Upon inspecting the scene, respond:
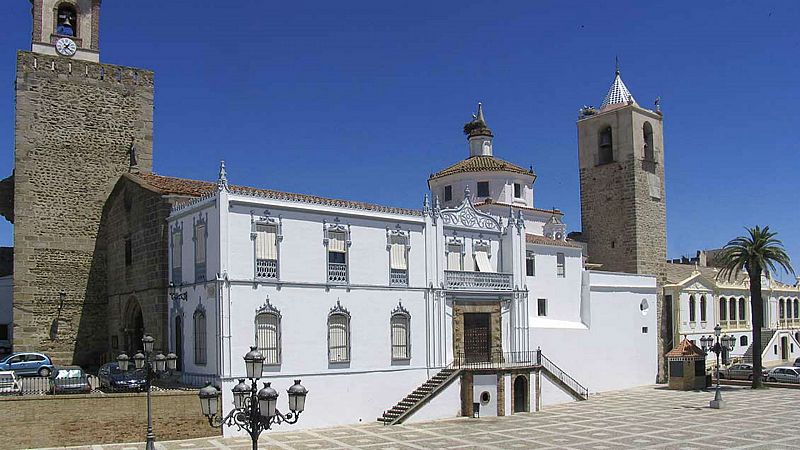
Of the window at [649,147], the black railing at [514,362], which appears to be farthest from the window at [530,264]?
the window at [649,147]

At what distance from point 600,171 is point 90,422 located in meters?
36.5

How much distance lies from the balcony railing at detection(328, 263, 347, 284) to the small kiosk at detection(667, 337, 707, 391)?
22.8m

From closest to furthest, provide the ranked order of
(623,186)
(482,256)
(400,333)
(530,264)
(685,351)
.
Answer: (400,333)
(482,256)
(530,264)
(685,351)
(623,186)

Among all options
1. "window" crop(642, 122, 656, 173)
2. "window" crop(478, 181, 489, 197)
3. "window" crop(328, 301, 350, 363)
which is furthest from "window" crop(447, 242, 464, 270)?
"window" crop(642, 122, 656, 173)

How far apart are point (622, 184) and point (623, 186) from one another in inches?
6.5

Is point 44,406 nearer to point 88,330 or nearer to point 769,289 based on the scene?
point 88,330

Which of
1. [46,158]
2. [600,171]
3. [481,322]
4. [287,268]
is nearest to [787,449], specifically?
[481,322]

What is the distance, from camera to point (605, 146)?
2024 inches

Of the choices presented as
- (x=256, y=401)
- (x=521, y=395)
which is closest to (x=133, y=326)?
(x=521, y=395)

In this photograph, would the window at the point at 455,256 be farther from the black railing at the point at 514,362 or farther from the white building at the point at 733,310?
the white building at the point at 733,310

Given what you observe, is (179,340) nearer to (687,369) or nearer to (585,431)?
(585,431)

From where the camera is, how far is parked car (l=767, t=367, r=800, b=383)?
44.3 m

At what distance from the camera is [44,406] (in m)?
23.5

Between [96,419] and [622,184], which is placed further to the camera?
[622,184]
